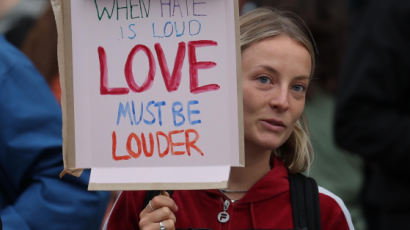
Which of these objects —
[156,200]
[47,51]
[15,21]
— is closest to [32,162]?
[156,200]

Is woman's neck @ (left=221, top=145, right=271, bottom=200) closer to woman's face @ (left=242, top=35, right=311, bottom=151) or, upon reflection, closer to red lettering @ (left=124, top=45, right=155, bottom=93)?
woman's face @ (left=242, top=35, right=311, bottom=151)

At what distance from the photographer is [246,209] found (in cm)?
265

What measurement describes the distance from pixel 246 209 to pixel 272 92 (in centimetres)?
36

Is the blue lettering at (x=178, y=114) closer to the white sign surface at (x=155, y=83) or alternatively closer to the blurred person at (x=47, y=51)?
the white sign surface at (x=155, y=83)

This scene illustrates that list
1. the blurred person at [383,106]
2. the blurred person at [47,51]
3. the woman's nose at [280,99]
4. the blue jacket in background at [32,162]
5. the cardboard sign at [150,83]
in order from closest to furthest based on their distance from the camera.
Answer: the cardboard sign at [150,83]
the woman's nose at [280,99]
the blue jacket in background at [32,162]
the blurred person at [383,106]
the blurred person at [47,51]

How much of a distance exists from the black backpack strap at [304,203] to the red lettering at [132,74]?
1.88 feet

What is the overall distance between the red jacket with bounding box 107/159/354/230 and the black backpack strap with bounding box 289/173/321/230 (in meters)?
0.03

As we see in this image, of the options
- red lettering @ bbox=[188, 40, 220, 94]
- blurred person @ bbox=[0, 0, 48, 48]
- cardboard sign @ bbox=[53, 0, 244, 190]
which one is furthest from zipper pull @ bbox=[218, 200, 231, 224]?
blurred person @ bbox=[0, 0, 48, 48]

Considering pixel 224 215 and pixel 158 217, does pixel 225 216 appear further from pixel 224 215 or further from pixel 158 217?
pixel 158 217

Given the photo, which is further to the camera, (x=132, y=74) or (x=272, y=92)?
(x=272, y=92)

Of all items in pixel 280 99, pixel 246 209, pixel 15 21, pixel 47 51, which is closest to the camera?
pixel 280 99

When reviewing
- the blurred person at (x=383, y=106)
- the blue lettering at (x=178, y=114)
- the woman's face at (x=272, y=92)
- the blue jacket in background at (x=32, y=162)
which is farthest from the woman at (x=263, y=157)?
the blurred person at (x=383, y=106)

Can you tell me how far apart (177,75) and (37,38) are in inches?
83.4

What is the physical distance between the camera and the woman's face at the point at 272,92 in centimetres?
256
